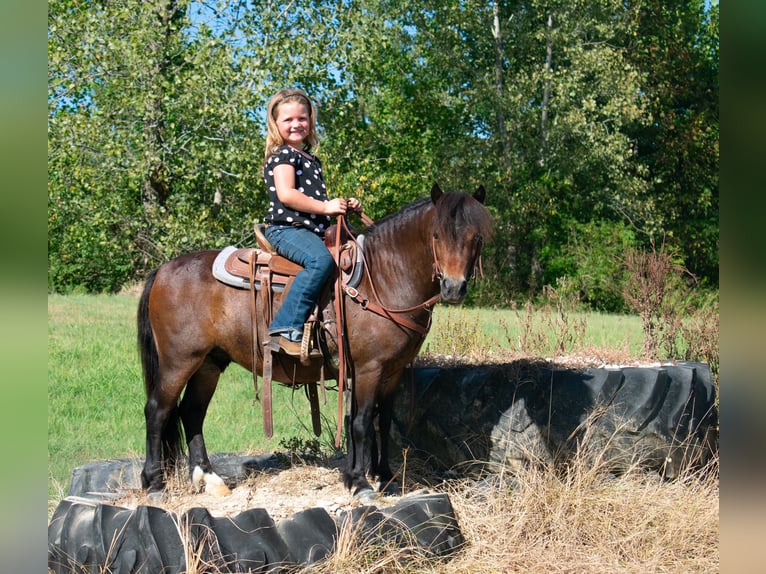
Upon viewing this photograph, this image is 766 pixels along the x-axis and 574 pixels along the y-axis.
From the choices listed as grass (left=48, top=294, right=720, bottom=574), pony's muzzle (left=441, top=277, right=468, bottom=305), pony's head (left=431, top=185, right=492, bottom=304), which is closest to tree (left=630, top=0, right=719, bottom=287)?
grass (left=48, top=294, right=720, bottom=574)

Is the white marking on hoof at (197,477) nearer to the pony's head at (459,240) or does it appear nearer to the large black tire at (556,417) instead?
the large black tire at (556,417)

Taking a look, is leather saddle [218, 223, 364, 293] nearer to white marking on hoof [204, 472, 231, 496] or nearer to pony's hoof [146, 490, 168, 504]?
white marking on hoof [204, 472, 231, 496]

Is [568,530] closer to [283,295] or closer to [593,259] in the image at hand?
[283,295]

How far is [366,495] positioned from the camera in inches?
177

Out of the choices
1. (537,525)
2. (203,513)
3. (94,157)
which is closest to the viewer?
(203,513)

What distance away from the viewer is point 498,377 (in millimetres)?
5359

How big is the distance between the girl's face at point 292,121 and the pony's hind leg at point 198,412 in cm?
173

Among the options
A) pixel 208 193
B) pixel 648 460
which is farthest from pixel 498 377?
pixel 208 193

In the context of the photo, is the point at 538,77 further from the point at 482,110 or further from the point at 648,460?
the point at 648,460

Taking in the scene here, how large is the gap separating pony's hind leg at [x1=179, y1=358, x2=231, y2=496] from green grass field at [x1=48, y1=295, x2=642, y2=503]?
0.96m

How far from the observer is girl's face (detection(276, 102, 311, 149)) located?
459cm

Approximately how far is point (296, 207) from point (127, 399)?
482cm

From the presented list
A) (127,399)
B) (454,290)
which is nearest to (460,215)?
(454,290)
